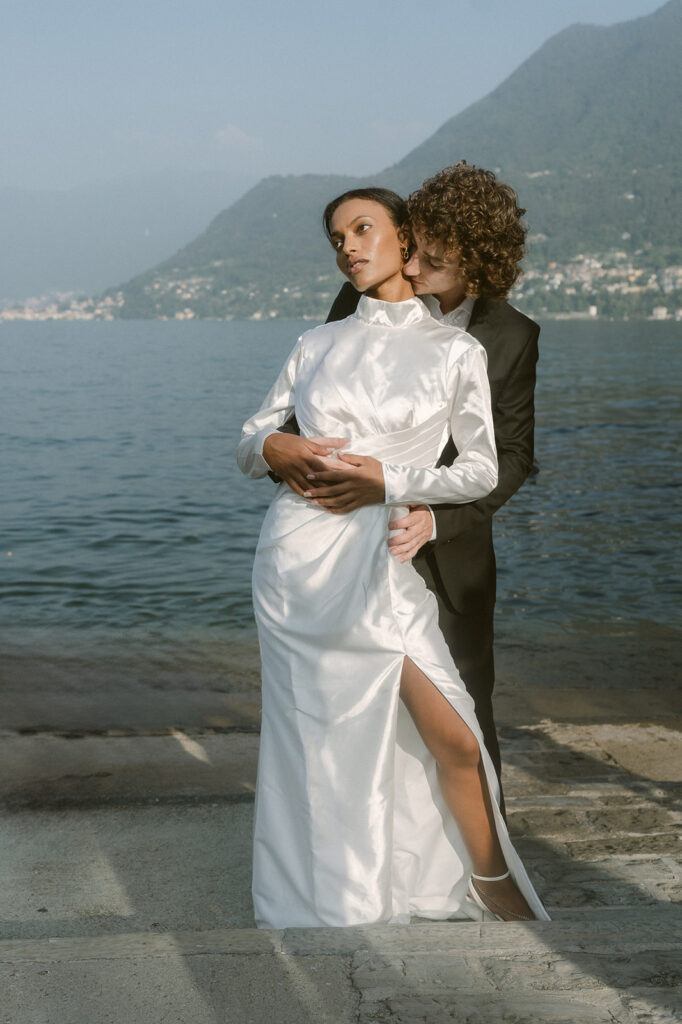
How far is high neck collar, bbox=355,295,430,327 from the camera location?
2.64m

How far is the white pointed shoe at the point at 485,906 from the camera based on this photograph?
8.93ft

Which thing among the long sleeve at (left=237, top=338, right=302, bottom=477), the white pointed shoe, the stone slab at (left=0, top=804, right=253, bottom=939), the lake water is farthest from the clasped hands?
the lake water

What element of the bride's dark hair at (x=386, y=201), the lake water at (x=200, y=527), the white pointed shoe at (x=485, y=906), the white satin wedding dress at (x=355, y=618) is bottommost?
the lake water at (x=200, y=527)

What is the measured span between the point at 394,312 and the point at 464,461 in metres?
0.42

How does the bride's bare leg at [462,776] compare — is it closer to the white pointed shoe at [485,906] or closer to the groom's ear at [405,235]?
the white pointed shoe at [485,906]

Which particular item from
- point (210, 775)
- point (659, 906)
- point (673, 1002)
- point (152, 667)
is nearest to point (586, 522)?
point (152, 667)

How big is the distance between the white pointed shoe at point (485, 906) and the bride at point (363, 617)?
140 mm

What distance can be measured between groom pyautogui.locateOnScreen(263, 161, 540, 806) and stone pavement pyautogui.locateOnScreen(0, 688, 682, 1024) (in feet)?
2.31

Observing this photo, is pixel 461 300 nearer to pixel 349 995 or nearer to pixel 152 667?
pixel 349 995

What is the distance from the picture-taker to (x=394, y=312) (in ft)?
8.68

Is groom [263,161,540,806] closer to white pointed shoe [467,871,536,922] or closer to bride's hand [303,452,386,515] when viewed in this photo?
bride's hand [303,452,386,515]

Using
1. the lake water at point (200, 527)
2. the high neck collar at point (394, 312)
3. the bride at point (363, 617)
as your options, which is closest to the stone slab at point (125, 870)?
the bride at point (363, 617)

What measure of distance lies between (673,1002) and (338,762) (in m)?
0.88

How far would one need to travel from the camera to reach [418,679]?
2525mm
